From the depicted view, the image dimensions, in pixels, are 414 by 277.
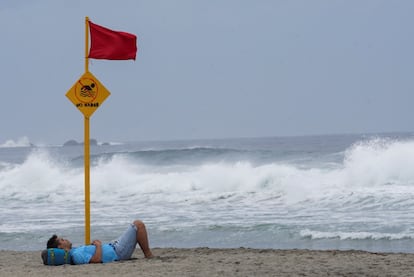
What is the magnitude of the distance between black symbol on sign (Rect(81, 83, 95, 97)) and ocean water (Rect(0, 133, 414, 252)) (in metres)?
3.47

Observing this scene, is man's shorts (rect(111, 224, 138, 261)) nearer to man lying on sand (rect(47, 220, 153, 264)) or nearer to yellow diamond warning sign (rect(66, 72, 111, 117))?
man lying on sand (rect(47, 220, 153, 264))

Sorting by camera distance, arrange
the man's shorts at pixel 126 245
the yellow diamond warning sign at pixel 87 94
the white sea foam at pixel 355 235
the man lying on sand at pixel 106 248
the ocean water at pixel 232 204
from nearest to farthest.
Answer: the man lying on sand at pixel 106 248
the man's shorts at pixel 126 245
the yellow diamond warning sign at pixel 87 94
the white sea foam at pixel 355 235
the ocean water at pixel 232 204

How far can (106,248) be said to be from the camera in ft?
34.8

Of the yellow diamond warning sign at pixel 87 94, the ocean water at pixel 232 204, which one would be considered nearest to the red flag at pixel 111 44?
the yellow diamond warning sign at pixel 87 94

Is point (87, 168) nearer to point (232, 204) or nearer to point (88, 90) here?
point (88, 90)

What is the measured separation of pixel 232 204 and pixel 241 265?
35.6 feet

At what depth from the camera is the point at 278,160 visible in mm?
37281

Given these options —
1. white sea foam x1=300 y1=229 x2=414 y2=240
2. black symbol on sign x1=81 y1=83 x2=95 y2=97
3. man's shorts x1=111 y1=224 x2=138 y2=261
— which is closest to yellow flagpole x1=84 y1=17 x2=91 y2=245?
black symbol on sign x1=81 y1=83 x2=95 y2=97

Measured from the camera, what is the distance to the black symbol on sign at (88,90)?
11.2 meters

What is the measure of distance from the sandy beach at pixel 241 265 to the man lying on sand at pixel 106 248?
218mm

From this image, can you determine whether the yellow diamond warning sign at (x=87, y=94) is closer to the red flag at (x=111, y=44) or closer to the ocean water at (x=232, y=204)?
the red flag at (x=111, y=44)

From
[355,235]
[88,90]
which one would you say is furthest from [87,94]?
[355,235]

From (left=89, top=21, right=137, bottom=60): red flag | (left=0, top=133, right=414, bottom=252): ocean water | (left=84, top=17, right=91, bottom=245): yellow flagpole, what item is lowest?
(left=0, top=133, right=414, bottom=252): ocean water

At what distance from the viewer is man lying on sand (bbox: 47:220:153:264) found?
413 inches
